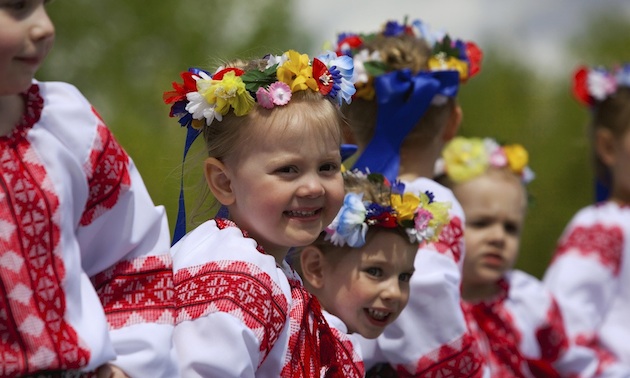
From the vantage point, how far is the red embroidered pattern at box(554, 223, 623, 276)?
19.3 ft

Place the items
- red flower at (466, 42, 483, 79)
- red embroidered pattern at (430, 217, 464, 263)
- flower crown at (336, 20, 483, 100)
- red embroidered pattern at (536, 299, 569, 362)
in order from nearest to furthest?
red embroidered pattern at (430, 217, 464, 263)
flower crown at (336, 20, 483, 100)
red flower at (466, 42, 483, 79)
red embroidered pattern at (536, 299, 569, 362)

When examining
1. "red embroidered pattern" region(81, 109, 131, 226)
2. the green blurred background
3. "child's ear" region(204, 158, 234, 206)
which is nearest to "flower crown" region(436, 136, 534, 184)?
"child's ear" region(204, 158, 234, 206)

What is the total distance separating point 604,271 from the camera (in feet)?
19.2

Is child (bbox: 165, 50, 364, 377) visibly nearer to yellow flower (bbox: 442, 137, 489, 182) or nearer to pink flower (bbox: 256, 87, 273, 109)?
pink flower (bbox: 256, 87, 273, 109)

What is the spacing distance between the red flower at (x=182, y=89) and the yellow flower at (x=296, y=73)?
0.24 m

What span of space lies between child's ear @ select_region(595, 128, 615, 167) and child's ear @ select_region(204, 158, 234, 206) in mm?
3591

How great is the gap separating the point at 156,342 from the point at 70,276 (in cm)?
27

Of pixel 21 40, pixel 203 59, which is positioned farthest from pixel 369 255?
pixel 203 59

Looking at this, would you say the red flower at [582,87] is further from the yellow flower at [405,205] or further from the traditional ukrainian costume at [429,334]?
the yellow flower at [405,205]

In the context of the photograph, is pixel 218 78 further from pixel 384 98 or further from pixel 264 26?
pixel 264 26

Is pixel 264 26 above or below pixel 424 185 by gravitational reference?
below

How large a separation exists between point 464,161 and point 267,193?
8.03 feet

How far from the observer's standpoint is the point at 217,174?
3195mm

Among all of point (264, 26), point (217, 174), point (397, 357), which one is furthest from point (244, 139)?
point (264, 26)
